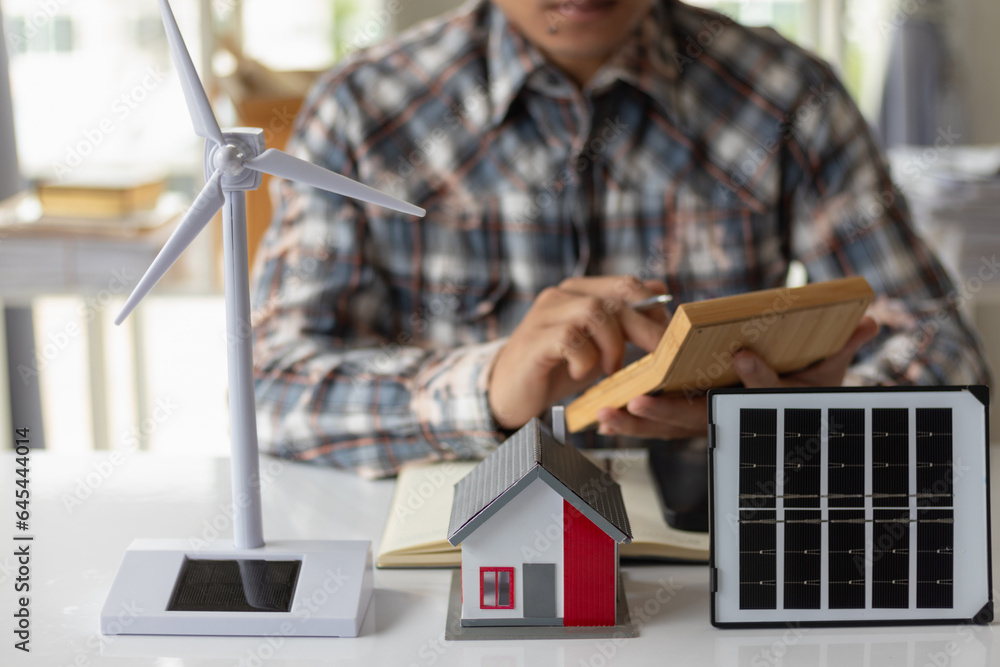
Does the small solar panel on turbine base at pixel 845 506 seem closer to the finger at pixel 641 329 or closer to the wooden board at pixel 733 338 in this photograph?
the wooden board at pixel 733 338

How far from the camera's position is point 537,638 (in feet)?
2.28

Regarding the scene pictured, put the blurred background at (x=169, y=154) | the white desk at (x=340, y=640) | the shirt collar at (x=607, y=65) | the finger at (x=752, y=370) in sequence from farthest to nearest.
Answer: the blurred background at (x=169, y=154) → the shirt collar at (x=607, y=65) → the finger at (x=752, y=370) → the white desk at (x=340, y=640)

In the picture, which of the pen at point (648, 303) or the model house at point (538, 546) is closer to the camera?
the model house at point (538, 546)

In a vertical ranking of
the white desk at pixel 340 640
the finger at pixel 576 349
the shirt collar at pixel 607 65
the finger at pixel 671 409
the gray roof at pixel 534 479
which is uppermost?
the shirt collar at pixel 607 65

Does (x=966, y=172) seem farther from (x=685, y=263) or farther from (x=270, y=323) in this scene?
(x=270, y=323)

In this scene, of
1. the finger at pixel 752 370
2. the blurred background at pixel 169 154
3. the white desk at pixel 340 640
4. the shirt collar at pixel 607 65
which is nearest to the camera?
the white desk at pixel 340 640

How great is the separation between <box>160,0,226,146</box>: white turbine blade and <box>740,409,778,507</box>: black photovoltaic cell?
0.40 m

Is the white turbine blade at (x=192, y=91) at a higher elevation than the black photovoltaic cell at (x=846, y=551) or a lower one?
higher

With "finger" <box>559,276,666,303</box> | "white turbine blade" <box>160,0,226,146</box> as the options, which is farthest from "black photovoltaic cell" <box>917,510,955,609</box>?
"white turbine blade" <box>160,0,226,146</box>

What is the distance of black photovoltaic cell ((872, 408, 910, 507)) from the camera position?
705 millimetres

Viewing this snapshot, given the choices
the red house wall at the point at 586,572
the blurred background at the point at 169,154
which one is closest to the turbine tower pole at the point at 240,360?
the red house wall at the point at 586,572

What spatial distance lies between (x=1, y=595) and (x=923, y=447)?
2.19 feet

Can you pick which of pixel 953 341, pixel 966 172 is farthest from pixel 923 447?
pixel 966 172

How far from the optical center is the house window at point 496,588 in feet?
2.28
